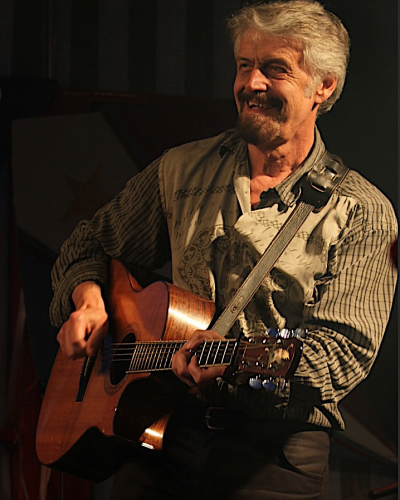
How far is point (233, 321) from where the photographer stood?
78.6 inches

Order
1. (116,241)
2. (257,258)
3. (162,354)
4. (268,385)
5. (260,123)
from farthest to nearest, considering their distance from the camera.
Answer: (116,241)
(260,123)
(257,258)
(162,354)
(268,385)

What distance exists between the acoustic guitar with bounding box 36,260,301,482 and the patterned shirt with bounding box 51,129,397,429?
103 millimetres

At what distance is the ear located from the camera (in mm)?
2094

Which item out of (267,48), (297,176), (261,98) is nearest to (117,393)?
(297,176)

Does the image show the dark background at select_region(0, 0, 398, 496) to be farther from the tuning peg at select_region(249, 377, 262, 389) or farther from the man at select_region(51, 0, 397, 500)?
the tuning peg at select_region(249, 377, 262, 389)

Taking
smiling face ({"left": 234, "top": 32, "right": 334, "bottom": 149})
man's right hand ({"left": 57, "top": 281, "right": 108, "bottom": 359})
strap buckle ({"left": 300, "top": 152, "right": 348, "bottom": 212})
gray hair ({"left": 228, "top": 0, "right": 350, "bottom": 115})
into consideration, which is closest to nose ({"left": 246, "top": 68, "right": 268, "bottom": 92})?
smiling face ({"left": 234, "top": 32, "right": 334, "bottom": 149})

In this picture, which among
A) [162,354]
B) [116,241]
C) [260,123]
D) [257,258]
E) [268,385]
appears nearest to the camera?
[268,385]

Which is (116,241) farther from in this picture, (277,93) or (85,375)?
(277,93)

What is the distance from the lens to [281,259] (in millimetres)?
2016

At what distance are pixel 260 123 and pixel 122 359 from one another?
0.73 meters

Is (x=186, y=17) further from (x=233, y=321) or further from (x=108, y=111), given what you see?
(x=233, y=321)

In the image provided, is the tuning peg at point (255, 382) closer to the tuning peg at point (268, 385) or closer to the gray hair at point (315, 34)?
the tuning peg at point (268, 385)

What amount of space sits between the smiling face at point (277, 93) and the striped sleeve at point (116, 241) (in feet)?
1.19

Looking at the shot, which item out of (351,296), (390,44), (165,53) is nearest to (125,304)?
(351,296)
